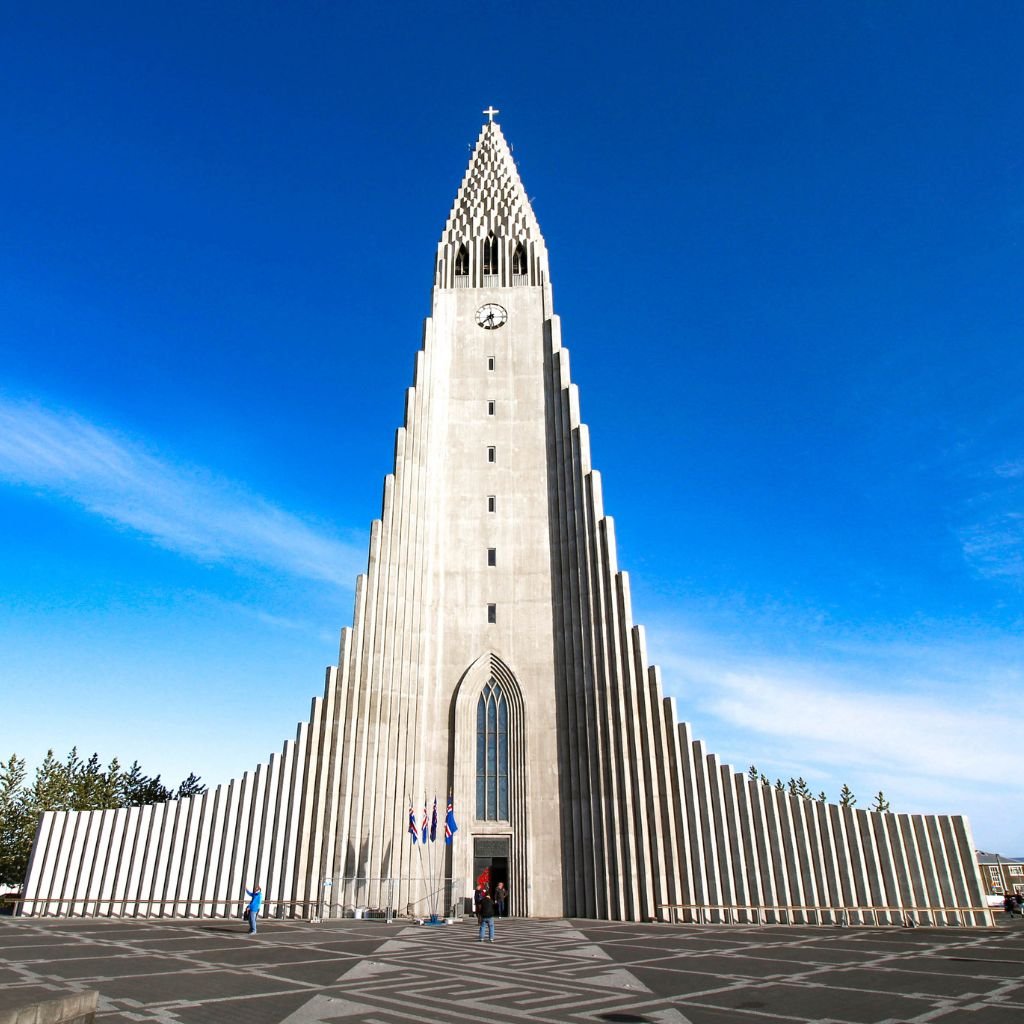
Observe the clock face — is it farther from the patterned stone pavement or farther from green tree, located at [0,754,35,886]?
green tree, located at [0,754,35,886]

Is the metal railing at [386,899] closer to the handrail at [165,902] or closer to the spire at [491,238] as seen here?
the handrail at [165,902]

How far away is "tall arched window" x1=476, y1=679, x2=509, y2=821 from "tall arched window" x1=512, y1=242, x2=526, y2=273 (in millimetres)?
24594

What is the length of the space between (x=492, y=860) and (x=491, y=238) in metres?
34.6

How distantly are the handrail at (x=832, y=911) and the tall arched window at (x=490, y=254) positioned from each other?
34.7 m

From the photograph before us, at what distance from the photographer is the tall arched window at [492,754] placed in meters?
31.3

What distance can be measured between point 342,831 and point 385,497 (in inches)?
584

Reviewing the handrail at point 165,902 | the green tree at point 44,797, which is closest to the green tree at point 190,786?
the green tree at point 44,797

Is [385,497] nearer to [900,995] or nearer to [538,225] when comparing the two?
[538,225]

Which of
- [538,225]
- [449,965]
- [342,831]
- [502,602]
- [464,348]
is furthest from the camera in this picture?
[538,225]

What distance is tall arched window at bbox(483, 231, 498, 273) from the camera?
43.8 metres

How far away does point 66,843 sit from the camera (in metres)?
30.8

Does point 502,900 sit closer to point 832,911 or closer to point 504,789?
point 504,789

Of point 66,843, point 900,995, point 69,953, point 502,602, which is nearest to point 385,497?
point 502,602

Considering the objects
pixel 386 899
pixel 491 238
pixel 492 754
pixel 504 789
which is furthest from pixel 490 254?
pixel 386 899
